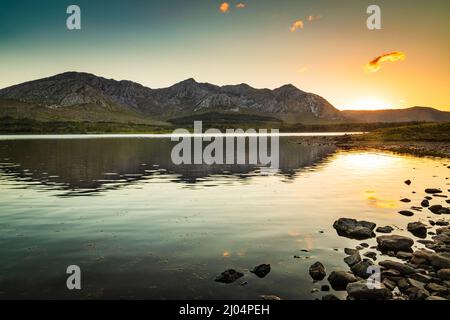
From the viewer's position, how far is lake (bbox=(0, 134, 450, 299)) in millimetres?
18266

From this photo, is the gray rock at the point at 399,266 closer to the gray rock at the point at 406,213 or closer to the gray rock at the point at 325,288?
the gray rock at the point at 325,288

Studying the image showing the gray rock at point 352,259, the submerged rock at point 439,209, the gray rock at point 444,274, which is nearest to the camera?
the gray rock at point 444,274

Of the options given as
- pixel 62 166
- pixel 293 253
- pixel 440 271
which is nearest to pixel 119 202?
pixel 293 253

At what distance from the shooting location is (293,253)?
22.7m

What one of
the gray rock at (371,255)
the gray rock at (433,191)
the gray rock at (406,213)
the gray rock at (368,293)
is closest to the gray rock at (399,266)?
the gray rock at (371,255)

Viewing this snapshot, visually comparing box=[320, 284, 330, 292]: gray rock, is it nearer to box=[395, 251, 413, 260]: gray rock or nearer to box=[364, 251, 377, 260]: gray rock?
box=[364, 251, 377, 260]: gray rock

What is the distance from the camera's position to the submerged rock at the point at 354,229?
26.1m

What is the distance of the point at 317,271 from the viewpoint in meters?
19.1

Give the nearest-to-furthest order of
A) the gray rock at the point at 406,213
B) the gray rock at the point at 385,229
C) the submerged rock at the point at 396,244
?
the submerged rock at the point at 396,244, the gray rock at the point at 385,229, the gray rock at the point at 406,213

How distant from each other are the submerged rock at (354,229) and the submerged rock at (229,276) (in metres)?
10.8

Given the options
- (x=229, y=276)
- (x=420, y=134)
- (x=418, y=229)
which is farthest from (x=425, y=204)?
(x=420, y=134)

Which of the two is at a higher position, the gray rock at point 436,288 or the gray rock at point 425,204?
the gray rock at point 425,204
